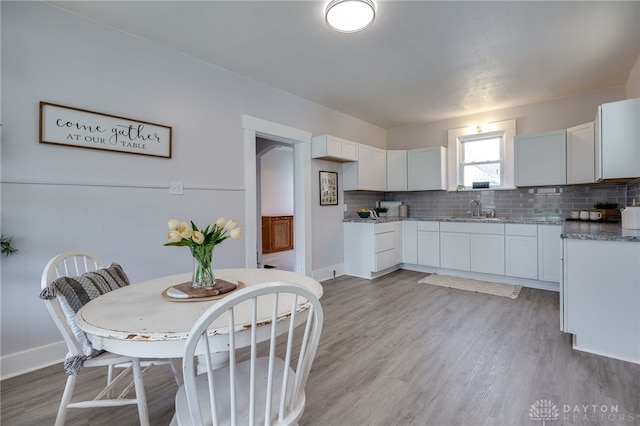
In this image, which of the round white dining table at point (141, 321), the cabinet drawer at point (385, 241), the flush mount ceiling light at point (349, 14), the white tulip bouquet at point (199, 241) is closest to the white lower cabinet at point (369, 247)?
the cabinet drawer at point (385, 241)

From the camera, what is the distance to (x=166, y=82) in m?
2.80

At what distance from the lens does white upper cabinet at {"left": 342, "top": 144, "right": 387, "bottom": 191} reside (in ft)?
15.6

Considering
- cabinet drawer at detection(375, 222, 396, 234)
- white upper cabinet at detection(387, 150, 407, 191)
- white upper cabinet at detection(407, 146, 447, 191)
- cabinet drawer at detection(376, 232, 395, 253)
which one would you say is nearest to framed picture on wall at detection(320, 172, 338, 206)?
cabinet drawer at detection(375, 222, 396, 234)

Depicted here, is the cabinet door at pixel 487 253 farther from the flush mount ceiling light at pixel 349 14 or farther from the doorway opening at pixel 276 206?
the doorway opening at pixel 276 206

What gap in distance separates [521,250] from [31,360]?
16.8 ft

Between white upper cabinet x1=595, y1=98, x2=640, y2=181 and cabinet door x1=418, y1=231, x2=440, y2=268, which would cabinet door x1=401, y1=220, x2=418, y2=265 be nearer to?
cabinet door x1=418, y1=231, x2=440, y2=268

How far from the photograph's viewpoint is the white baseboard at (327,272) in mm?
4355

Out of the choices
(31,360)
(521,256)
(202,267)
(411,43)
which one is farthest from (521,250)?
(31,360)

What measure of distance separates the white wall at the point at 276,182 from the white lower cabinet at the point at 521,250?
5.46m

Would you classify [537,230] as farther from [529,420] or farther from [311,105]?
[311,105]

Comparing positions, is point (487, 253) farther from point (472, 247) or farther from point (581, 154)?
point (581, 154)

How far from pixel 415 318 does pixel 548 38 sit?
2.84 metres

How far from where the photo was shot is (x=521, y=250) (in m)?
3.97

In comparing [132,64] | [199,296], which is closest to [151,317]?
[199,296]
